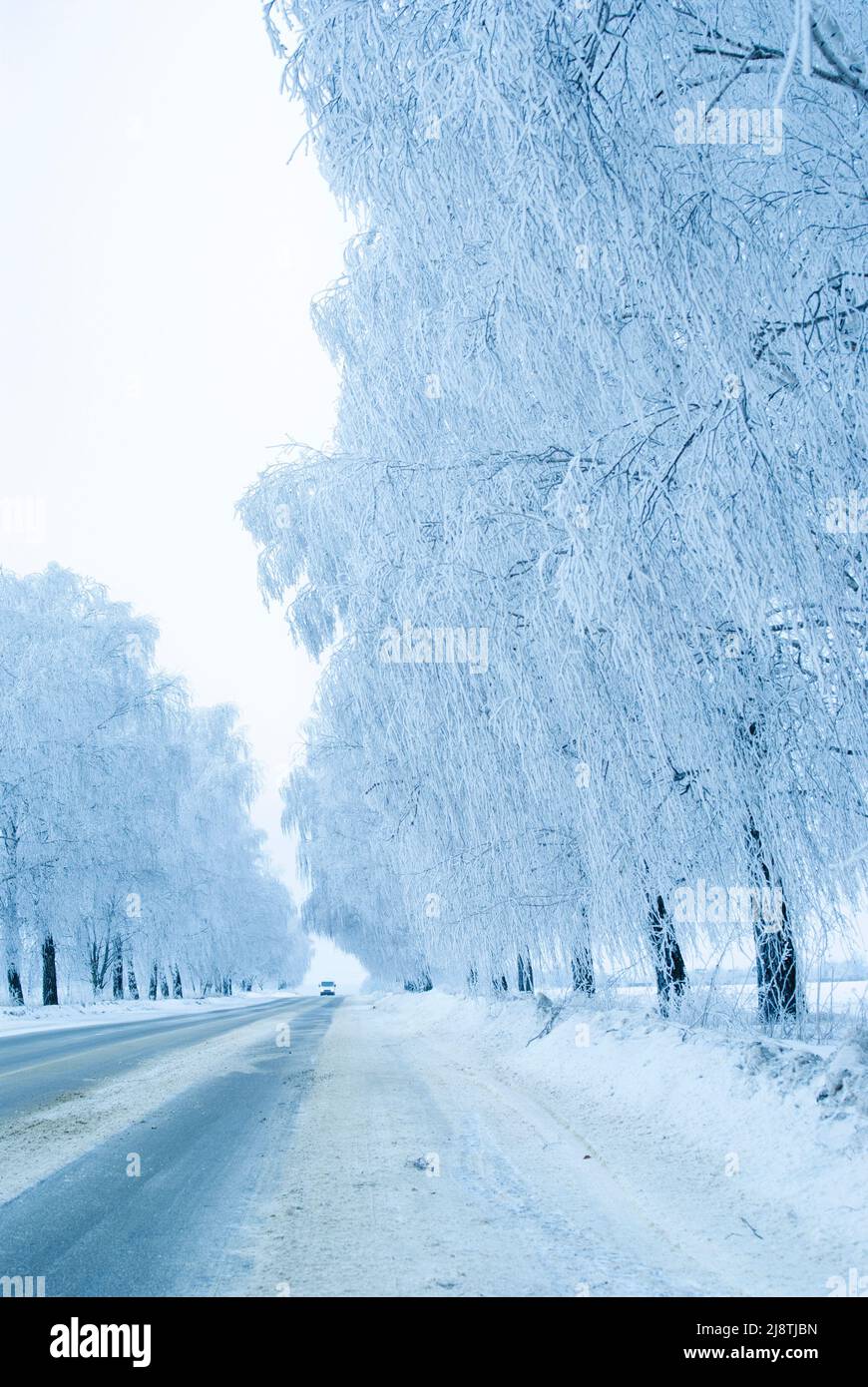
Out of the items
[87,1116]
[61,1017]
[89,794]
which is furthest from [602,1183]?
[61,1017]

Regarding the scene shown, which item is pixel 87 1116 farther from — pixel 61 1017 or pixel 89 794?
pixel 61 1017

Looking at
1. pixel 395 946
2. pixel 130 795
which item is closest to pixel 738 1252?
pixel 130 795

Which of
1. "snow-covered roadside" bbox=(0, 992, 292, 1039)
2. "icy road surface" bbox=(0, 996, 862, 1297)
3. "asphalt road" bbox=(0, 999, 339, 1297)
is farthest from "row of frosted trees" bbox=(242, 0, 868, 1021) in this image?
"snow-covered roadside" bbox=(0, 992, 292, 1039)

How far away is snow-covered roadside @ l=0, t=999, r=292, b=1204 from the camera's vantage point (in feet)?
14.9

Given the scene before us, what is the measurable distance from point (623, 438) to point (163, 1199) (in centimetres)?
434

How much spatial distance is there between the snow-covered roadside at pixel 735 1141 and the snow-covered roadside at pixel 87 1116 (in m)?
3.06

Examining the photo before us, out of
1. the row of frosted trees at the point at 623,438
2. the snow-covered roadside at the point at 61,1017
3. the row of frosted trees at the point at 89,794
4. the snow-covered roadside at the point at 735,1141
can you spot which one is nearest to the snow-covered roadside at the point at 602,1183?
the snow-covered roadside at the point at 735,1141

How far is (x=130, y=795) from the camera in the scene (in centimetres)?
2066

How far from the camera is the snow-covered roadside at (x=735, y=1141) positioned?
3.11 metres

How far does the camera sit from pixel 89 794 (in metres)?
19.1

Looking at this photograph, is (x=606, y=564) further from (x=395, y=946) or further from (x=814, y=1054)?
Result: (x=395, y=946)

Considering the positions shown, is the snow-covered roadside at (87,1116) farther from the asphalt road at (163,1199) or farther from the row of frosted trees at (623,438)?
the row of frosted trees at (623,438)

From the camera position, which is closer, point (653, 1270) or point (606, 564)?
point (653, 1270)
